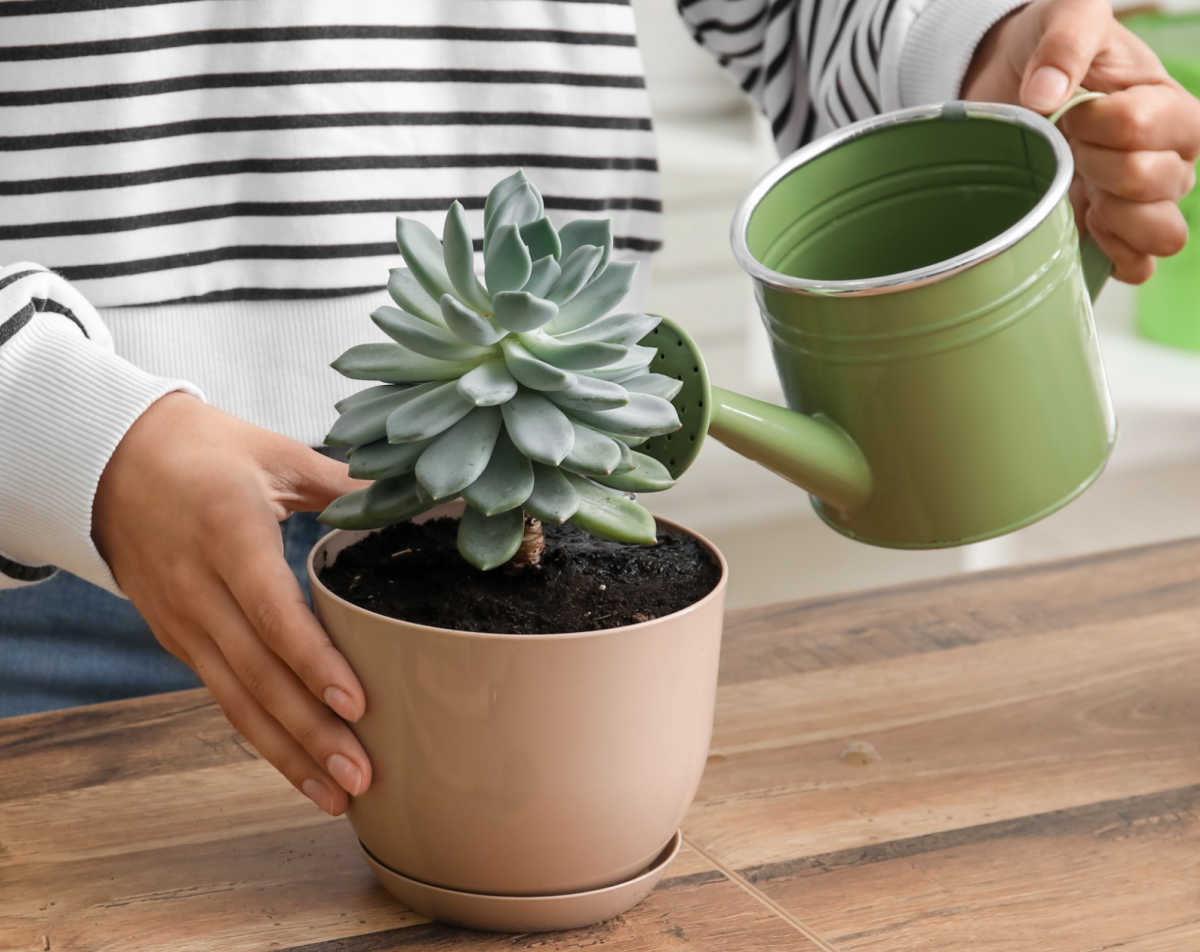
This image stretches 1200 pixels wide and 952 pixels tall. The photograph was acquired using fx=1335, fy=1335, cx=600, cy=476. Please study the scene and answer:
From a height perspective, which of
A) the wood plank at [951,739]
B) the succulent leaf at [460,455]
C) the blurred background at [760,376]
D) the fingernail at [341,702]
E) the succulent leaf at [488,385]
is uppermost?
the succulent leaf at [488,385]

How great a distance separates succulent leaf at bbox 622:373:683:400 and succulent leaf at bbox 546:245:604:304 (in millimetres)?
39

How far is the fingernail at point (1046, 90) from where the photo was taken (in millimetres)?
644

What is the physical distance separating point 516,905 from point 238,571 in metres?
0.16

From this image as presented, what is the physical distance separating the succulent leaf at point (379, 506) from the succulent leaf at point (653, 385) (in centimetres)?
8

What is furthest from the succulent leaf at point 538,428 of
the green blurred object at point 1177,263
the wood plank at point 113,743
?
the green blurred object at point 1177,263

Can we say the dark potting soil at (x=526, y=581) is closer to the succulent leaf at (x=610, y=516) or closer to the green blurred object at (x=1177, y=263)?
the succulent leaf at (x=610, y=516)

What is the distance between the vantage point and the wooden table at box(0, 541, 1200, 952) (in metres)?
0.52

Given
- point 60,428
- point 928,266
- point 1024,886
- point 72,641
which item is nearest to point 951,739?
point 1024,886

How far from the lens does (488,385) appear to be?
17.2 inches

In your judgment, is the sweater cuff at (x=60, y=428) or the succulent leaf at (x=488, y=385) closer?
the succulent leaf at (x=488, y=385)

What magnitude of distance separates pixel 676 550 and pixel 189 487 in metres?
0.20

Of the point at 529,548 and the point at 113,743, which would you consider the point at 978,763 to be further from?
the point at 113,743

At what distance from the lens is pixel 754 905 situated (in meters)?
0.53

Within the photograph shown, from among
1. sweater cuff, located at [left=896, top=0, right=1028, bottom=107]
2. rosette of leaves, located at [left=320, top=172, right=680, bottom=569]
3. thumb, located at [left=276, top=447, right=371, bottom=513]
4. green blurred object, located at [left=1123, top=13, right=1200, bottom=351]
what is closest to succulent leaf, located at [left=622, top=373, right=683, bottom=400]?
rosette of leaves, located at [left=320, top=172, right=680, bottom=569]
